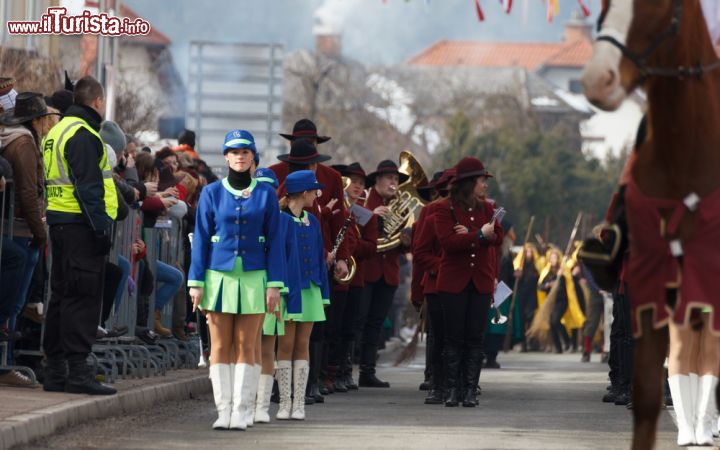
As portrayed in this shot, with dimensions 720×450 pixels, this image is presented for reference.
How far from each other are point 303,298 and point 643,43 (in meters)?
6.41

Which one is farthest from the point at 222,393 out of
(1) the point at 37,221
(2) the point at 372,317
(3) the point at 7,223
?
(2) the point at 372,317

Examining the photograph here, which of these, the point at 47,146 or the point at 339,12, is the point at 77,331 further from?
the point at 339,12

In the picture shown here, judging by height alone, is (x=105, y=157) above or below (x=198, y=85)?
below

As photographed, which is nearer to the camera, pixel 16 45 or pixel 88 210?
pixel 88 210

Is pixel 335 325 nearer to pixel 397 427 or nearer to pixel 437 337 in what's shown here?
pixel 437 337

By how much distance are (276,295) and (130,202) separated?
3.03m

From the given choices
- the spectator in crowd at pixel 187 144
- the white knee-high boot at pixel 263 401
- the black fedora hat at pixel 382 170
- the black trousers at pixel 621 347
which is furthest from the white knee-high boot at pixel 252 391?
the spectator in crowd at pixel 187 144

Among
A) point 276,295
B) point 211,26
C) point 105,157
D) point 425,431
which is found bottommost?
point 425,431

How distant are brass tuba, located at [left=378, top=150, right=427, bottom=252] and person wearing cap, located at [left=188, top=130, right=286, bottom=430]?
269 inches

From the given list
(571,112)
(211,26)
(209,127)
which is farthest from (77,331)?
(571,112)

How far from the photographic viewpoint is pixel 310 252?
14.8 metres

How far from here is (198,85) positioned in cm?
4462

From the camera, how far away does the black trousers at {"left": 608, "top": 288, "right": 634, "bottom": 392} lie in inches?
681

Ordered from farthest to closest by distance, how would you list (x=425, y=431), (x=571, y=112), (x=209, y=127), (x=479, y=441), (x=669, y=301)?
(x=571, y=112)
(x=209, y=127)
(x=425, y=431)
(x=479, y=441)
(x=669, y=301)
